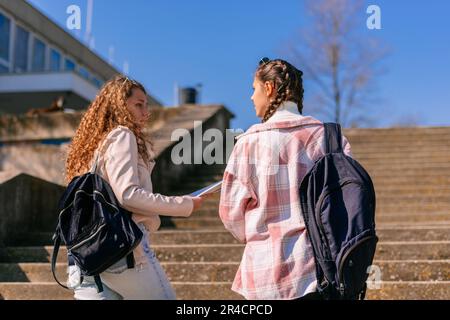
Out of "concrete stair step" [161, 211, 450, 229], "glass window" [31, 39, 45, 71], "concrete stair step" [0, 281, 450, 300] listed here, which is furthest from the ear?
"glass window" [31, 39, 45, 71]

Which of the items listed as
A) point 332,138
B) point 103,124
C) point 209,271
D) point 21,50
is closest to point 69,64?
point 21,50

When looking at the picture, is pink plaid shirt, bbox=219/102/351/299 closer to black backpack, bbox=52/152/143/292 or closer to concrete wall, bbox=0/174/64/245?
black backpack, bbox=52/152/143/292

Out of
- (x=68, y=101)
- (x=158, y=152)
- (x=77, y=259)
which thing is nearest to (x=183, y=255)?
(x=158, y=152)

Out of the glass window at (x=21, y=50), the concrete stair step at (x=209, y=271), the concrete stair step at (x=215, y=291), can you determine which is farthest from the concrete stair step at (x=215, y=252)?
the glass window at (x=21, y=50)

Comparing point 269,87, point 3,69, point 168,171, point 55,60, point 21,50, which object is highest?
point 55,60

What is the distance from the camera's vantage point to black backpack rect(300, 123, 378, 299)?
215 cm

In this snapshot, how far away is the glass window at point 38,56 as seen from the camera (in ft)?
74.1

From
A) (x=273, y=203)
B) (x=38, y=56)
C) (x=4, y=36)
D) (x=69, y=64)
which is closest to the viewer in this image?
(x=273, y=203)

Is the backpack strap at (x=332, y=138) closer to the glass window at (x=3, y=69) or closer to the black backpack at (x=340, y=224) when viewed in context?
the black backpack at (x=340, y=224)

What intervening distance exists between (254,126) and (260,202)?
0.33m

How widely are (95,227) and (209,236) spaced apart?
3809 mm

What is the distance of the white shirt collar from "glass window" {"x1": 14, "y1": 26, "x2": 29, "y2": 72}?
20.3 meters

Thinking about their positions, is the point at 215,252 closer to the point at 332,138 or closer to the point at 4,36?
the point at 332,138

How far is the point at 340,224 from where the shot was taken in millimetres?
2189
